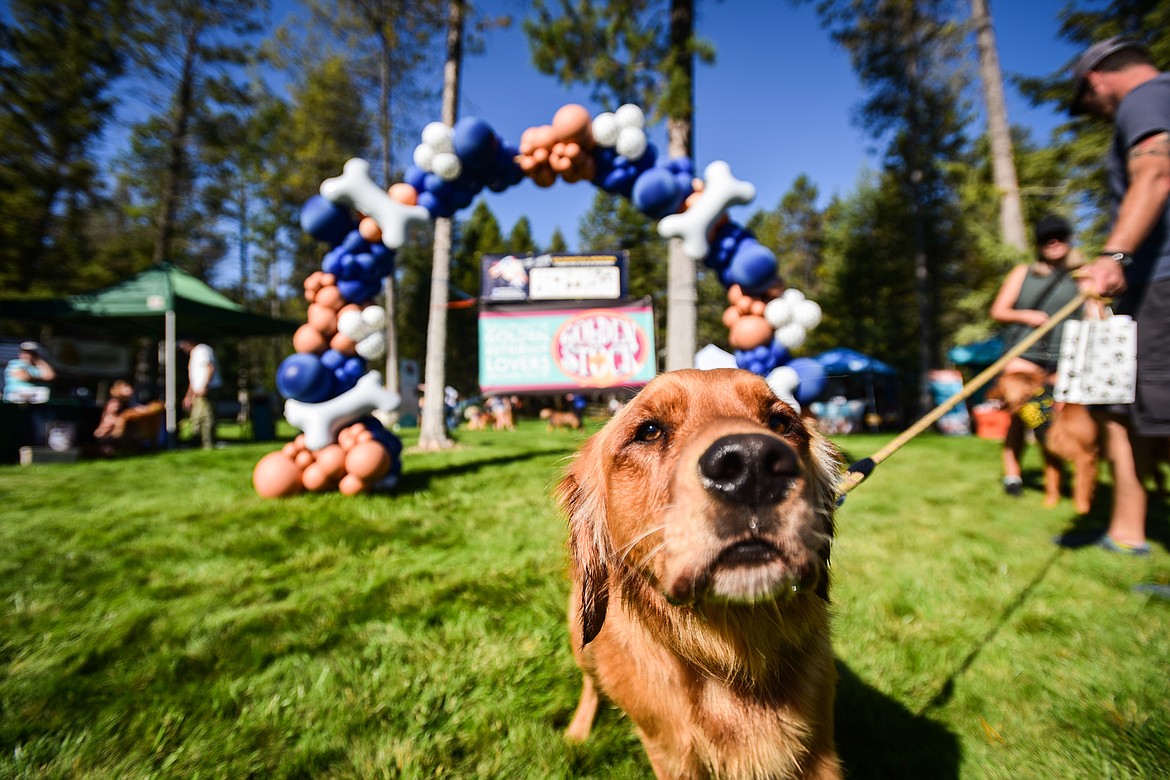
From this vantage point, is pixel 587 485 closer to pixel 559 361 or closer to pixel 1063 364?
pixel 1063 364

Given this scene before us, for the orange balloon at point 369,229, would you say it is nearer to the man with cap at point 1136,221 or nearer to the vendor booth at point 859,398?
the man with cap at point 1136,221

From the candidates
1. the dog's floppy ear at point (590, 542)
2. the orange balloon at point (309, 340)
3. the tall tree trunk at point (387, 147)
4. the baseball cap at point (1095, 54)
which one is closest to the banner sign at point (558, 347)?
the orange balloon at point (309, 340)

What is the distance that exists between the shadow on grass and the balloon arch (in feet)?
9.92

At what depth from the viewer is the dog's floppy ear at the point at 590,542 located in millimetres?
1486

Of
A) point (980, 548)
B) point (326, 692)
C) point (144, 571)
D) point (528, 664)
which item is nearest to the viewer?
point (326, 692)

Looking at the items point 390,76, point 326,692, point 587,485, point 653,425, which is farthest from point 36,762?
point 390,76

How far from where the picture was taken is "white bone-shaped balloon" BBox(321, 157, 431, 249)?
4.43 m

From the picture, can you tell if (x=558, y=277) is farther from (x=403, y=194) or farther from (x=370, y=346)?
(x=370, y=346)

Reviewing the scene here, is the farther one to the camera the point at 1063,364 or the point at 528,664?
the point at 1063,364

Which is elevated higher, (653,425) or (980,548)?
(653,425)

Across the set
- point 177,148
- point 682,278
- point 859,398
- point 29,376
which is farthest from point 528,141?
point 859,398

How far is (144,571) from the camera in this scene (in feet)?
9.62

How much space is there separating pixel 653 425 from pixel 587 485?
38 cm

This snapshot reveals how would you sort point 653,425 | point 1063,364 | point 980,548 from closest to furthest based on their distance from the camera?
point 653,425 < point 1063,364 < point 980,548
